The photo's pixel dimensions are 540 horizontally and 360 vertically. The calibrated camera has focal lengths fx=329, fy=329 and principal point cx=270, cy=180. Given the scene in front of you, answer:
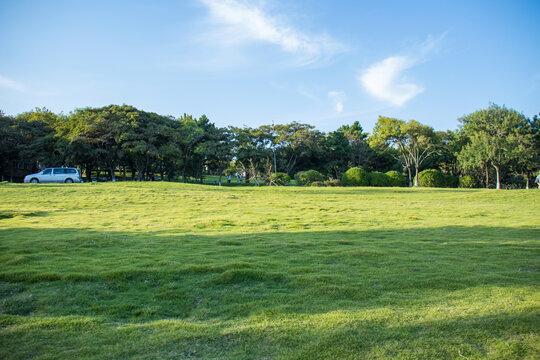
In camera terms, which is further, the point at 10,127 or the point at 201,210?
the point at 10,127

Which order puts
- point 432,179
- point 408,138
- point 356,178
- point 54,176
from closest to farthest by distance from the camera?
point 54,176, point 356,178, point 432,179, point 408,138

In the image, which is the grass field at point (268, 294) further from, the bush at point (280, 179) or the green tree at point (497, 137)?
the green tree at point (497, 137)

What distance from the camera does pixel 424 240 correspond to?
7.95 metres

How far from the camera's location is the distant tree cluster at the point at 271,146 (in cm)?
3484

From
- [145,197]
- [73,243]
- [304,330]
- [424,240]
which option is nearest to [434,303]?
[304,330]

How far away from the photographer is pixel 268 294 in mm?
4289

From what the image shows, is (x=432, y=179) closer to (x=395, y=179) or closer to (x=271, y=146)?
(x=395, y=179)

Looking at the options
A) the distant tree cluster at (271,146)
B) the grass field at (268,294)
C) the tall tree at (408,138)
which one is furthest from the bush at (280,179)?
the grass field at (268,294)

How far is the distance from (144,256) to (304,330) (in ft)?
13.0

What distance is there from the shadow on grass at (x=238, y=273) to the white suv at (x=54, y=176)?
23.6m

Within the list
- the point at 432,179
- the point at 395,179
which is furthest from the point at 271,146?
the point at 432,179

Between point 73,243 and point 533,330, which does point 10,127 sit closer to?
point 73,243

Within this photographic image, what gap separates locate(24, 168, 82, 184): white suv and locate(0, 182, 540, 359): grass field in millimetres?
22002

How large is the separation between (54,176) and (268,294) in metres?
30.5
